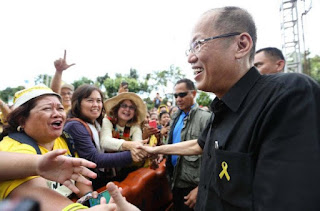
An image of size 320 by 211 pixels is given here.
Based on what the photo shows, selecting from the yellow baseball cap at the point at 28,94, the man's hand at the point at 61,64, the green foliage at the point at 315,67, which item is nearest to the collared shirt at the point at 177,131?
the yellow baseball cap at the point at 28,94

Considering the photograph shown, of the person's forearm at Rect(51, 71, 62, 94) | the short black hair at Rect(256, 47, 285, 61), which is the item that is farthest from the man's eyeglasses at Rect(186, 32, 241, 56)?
the person's forearm at Rect(51, 71, 62, 94)

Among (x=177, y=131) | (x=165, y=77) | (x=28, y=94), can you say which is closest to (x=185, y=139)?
(x=177, y=131)

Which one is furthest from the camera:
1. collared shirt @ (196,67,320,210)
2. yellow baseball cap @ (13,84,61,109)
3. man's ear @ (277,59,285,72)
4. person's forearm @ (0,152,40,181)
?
man's ear @ (277,59,285,72)

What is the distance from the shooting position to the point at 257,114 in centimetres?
113

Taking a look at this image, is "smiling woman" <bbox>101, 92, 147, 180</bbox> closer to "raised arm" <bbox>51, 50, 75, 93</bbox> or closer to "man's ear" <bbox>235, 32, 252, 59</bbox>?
"raised arm" <bbox>51, 50, 75, 93</bbox>

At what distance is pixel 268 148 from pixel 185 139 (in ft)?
7.33

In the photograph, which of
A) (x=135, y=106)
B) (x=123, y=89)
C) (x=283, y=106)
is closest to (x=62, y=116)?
(x=135, y=106)

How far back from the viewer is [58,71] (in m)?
3.64

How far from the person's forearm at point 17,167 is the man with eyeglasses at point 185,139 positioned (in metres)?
1.96

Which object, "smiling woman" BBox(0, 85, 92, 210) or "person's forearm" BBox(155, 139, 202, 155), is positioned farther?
"person's forearm" BBox(155, 139, 202, 155)

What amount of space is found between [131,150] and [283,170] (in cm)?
201

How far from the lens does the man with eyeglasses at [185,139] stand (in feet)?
9.77

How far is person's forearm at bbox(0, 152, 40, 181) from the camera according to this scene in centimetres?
134

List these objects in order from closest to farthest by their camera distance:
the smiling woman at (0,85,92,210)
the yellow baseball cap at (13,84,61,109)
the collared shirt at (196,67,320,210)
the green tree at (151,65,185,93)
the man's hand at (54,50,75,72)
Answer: the collared shirt at (196,67,320,210)
the smiling woman at (0,85,92,210)
the yellow baseball cap at (13,84,61,109)
the man's hand at (54,50,75,72)
the green tree at (151,65,185,93)
